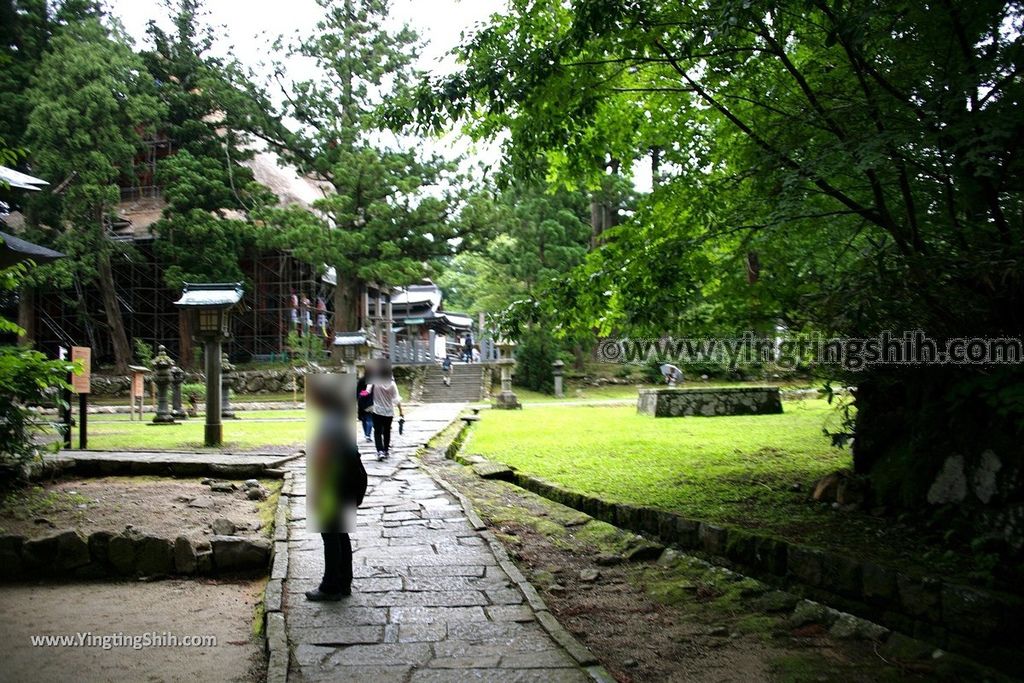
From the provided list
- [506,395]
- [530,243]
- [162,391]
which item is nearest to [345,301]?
[530,243]

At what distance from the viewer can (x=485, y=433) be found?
15.3m

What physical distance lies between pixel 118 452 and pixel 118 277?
74.5 feet

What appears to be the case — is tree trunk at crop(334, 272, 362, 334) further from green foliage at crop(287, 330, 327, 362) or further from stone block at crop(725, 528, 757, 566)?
stone block at crop(725, 528, 757, 566)

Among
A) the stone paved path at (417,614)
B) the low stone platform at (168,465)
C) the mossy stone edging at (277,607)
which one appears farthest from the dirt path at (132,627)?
the low stone platform at (168,465)

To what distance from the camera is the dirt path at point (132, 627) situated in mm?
4086

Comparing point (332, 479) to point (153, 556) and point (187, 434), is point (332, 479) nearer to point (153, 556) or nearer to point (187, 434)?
point (153, 556)

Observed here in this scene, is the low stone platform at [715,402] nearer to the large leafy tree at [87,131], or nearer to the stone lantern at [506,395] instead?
the stone lantern at [506,395]

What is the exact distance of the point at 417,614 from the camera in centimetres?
479

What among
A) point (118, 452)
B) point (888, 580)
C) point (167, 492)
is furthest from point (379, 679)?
point (118, 452)

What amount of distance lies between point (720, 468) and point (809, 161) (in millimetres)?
4591

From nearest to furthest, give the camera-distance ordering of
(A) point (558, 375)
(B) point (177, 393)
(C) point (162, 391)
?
(C) point (162, 391), (B) point (177, 393), (A) point (558, 375)

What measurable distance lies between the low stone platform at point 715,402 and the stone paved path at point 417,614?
34.8ft

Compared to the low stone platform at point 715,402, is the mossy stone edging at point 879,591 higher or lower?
lower

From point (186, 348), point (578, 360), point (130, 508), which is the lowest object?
point (130, 508)
